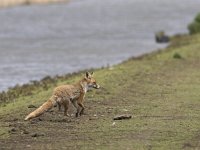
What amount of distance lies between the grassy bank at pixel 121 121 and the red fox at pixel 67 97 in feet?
0.63

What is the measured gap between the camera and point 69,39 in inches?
1989

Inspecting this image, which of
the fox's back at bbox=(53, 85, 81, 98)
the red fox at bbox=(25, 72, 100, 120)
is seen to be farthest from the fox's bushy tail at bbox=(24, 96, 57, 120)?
the fox's back at bbox=(53, 85, 81, 98)

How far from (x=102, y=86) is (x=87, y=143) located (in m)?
7.60

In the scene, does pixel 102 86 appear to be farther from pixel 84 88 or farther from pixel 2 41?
pixel 2 41

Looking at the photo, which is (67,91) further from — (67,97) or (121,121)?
(121,121)

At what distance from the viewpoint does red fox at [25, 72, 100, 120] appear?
14.6m

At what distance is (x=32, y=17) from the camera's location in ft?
258

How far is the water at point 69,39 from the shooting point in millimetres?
32562

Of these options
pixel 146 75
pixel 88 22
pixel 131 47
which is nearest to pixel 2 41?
pixel 131 47

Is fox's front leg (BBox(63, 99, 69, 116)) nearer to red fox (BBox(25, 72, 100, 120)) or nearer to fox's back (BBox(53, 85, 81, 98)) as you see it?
red fox (BBox(25, 72, 100, 120))

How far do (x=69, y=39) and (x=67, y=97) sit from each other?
117 ft

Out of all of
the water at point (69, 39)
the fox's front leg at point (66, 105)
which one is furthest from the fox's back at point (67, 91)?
the water at point (69, 39)

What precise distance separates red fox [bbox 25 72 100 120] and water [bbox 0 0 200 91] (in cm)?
891

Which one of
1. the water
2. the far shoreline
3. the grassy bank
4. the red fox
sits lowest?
the grassy bank
